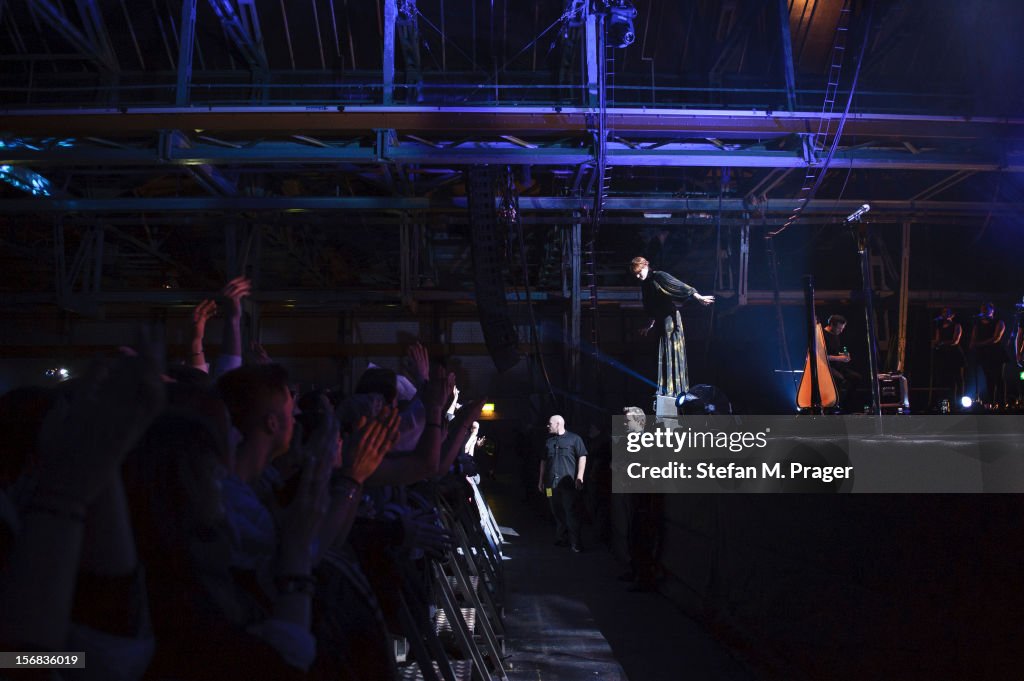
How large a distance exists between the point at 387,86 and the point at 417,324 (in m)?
10.5

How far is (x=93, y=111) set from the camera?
9562 mm

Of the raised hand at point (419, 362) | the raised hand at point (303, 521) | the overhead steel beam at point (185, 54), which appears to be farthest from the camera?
the overhead steel beam at point (185, 54)

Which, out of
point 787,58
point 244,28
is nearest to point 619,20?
point 787,58

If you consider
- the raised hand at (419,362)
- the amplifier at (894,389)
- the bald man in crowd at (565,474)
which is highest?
the amplifier at (894,389)

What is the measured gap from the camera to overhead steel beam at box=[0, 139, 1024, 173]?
9.93 meters

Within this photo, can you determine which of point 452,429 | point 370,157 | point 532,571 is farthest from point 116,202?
point 452,429

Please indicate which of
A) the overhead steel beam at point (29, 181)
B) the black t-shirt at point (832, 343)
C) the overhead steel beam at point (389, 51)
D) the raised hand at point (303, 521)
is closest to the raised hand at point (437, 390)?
the raised hand at point (303, 521)

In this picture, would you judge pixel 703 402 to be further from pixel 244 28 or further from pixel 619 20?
pixel 244 28

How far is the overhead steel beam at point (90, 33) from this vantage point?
11391 mm

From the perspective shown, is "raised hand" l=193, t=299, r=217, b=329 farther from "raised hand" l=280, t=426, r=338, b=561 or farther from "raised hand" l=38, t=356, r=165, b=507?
"raised hand" l=38, t=356, r=165, b=507

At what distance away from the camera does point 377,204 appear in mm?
11734

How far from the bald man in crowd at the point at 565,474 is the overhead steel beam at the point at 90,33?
10.4 metres

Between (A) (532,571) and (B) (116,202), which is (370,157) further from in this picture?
(A) (532,571)

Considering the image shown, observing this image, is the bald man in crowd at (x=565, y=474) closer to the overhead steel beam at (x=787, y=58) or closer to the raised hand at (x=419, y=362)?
the overhead steel beam at (x=787, y=58)
